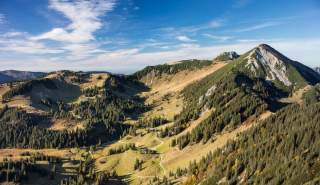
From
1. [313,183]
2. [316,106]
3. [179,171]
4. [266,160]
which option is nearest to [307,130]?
[266,160]

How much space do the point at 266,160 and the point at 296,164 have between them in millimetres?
20639

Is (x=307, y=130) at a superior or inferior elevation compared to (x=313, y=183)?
superior

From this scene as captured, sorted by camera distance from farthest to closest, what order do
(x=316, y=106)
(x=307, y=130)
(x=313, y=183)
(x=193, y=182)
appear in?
(x=316, y=106)
(x=193, y=182)
(x=307, y=130)
(x=313, y=183)

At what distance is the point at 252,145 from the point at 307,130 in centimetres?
2945

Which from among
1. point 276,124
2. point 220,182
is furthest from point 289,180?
point 276,124

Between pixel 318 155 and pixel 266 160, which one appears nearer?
pixel 318 155

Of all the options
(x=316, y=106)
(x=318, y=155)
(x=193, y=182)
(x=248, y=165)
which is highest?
(x=316, y=106)

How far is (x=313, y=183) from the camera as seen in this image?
113812 millimetres

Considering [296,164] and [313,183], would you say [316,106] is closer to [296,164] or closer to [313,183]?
[296,164]

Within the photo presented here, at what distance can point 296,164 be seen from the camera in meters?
136

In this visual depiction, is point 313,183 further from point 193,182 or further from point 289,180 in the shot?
point 193,182

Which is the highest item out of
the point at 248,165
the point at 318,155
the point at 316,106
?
the point at 316,106

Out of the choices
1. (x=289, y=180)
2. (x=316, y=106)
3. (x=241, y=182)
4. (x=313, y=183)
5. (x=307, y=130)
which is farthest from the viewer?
(x=316, y=106)

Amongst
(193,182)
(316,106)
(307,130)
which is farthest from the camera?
(316,106)
